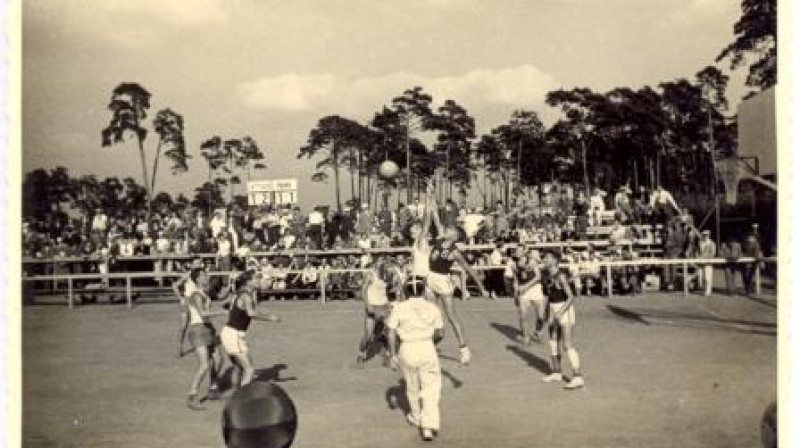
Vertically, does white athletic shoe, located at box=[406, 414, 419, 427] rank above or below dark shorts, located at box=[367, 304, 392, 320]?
below

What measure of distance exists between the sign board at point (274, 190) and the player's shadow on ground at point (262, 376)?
4.42 metres

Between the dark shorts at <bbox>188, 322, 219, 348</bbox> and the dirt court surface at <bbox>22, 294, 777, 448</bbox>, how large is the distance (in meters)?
0.68

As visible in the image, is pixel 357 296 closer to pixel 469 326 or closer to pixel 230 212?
pixel 230 212

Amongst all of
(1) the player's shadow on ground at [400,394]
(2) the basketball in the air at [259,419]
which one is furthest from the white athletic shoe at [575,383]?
(2) the basketball in the air at [259,419]

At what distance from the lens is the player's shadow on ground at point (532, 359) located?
34.3 ft

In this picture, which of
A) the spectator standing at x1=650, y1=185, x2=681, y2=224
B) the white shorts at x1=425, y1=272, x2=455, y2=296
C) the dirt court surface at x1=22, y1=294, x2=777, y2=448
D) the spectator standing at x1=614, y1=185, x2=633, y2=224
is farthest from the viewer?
the spectator standing at x1=614, y1=185, x2=633, y2=224

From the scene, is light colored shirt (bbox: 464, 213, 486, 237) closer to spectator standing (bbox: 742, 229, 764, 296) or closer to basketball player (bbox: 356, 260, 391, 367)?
spectator standing (bbox: 742, 229, 764, 296)

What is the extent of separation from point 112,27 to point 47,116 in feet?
4.03

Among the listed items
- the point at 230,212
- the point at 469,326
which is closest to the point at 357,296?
the point at 230,212

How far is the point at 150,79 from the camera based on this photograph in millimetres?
9734

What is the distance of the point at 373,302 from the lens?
11.1 meters

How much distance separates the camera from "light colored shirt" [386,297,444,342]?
7.86m

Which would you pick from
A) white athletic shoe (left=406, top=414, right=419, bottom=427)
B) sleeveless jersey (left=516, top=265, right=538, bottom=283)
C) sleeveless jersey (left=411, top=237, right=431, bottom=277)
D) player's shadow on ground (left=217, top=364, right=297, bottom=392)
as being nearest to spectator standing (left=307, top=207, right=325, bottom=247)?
sleeveless jersey (left=516, top=265, right=538, bottom=283)

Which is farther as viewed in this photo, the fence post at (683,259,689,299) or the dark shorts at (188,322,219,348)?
the fence post at (683,259,689,299)
